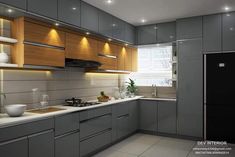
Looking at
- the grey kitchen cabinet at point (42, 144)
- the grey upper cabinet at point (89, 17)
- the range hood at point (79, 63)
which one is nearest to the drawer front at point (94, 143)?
the grey kitchen cabinet at point (42, 144)

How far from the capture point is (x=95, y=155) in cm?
364

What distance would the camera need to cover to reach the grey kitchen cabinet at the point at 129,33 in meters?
5.04

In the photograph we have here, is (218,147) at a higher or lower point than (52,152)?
lower

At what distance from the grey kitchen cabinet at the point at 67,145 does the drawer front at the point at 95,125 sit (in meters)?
0.16

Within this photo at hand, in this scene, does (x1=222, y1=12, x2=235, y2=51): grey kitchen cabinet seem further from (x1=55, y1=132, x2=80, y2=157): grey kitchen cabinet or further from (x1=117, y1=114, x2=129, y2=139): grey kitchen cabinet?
(x1=55, y1=132, x2=80, y2=157): grey kitchen cabinet

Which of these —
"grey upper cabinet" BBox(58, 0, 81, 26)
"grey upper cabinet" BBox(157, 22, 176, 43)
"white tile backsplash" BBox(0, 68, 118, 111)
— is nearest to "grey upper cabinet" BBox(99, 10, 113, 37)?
"grey upper cabinet" BBox(58, 0, 81, 26)

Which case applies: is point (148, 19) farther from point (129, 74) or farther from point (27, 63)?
point (27, 63)

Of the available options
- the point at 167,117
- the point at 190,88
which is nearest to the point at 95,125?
the point at 167,117

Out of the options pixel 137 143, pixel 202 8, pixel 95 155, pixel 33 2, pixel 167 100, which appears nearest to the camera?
pixel 33 2

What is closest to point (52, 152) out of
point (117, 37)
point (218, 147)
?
point (117, 37)

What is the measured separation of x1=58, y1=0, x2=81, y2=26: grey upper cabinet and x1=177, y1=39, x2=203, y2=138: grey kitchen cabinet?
2.47m

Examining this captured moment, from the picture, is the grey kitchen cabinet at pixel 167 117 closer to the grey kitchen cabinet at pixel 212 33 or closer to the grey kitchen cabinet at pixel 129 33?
the grey kitchen cabinet at pixel 212 33

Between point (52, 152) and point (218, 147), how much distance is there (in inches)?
127

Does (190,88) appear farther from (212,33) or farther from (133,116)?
(133,116)
